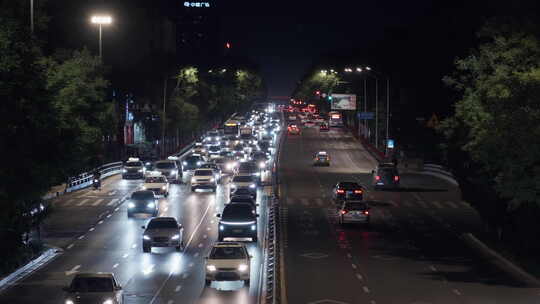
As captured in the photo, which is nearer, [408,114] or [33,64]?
[33,64]

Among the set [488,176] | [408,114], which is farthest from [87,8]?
[488,176]

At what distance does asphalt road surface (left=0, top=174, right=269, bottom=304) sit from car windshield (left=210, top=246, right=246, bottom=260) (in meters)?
0.98

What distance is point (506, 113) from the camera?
123 ft

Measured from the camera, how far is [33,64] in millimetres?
37031

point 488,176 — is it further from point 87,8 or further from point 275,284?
point 87,8

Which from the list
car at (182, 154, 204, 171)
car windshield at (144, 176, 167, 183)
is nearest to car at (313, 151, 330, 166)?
car at (182, 154, 204, 171)

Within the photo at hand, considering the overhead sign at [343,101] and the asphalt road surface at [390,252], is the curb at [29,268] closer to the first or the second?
the asphalt road surface at [390,252]

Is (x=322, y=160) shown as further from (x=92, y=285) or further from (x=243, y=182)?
(x=92, y=285)

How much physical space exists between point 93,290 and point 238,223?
727 inches

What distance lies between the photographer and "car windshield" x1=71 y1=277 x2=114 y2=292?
1022 inches

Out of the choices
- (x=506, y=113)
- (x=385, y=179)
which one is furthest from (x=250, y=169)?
(x=506, y=113)

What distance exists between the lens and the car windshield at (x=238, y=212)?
4438 centimetres

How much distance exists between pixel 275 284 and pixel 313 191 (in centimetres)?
4425

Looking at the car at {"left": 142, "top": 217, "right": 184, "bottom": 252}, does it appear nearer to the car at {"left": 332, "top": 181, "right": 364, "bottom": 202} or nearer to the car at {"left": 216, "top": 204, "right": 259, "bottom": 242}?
the car at {"left": 216, "top": 204, "right": 259, "bottom": 242}
